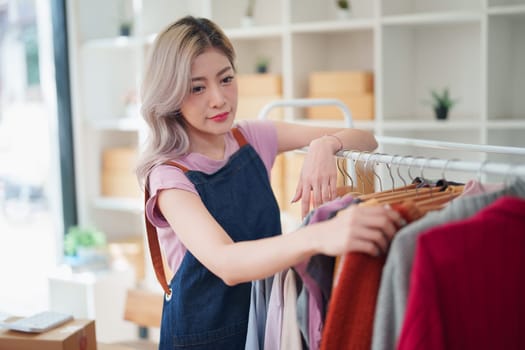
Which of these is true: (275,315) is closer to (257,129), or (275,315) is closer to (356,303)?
(356,303)

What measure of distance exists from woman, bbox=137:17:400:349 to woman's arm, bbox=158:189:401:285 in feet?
0.18

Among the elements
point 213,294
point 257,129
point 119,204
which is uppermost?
point 257,129

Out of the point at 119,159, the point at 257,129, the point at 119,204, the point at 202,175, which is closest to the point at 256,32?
the point at 119,159

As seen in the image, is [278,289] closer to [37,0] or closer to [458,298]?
[458,298]

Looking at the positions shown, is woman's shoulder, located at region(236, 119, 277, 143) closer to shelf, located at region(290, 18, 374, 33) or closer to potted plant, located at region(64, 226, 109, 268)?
shelf, located at region(290, 18, 374, 33)

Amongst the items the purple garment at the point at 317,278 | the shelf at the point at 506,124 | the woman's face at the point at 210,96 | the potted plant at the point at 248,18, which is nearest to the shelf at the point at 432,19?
the shelf at the point at 506,124

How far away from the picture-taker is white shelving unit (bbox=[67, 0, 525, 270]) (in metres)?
2.81

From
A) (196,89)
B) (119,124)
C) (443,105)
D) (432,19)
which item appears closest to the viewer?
(196,89)

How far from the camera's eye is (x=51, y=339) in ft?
5.51

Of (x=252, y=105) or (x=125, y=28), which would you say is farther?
(x=125, y=28)

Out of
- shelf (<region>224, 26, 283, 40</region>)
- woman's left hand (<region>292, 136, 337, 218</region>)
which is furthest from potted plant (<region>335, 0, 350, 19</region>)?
woman's left hand (<region>292, 136, 337, 218</region>)

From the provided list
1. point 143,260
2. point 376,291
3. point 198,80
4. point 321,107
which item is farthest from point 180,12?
point 376,291

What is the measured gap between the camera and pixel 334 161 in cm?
147

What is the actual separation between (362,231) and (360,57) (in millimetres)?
2377
